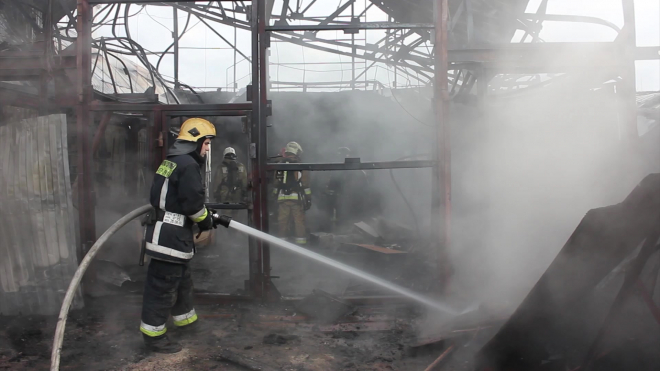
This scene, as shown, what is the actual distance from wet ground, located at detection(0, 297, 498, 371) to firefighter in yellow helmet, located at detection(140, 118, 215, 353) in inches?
10.8

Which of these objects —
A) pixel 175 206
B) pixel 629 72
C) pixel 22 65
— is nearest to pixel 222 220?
pixel 175 206

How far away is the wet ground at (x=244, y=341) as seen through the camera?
3.32m

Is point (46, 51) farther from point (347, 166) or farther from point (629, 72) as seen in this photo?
point (629, 72)

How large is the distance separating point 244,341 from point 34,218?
2.45 m

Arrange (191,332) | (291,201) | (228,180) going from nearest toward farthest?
(191,332)
(291,201)
(228,180)

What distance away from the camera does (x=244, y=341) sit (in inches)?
148

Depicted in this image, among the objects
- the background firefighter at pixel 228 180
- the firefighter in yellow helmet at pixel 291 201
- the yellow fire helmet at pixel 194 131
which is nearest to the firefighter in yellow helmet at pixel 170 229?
the yellow fire helmet at pixel 194 131

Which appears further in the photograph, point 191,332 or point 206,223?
point 191,332

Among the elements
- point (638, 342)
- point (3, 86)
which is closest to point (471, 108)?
point (638, 342)

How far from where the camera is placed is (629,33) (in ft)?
16.1

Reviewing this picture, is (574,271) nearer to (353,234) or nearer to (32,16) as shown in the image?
(353,234)

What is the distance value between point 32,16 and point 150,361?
445cm

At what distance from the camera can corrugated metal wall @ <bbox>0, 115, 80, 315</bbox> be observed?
425cm

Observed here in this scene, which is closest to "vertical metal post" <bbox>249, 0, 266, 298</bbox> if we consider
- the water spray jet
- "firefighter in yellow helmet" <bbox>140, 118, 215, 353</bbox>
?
the water spray jet
